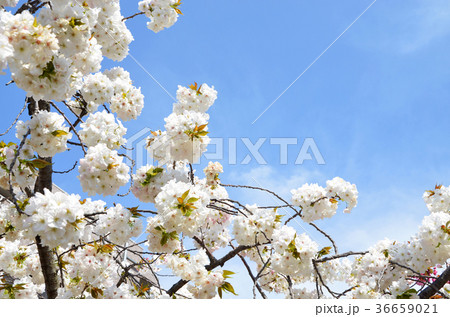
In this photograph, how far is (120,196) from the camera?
11.8 feet

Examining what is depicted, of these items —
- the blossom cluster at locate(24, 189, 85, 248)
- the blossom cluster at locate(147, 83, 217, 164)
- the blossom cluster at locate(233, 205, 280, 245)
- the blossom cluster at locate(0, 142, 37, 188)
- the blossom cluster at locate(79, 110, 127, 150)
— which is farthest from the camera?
the blossom cluster at locate(233, 205, 280, 245)

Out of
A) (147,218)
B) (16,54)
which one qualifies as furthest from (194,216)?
(16,54)

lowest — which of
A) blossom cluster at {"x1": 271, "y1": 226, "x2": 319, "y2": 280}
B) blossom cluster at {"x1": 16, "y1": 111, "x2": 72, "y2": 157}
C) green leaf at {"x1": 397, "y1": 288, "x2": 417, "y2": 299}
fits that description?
green leaf at {"x1": 397, "y1": 288, "x2": 417, "y2": 299}

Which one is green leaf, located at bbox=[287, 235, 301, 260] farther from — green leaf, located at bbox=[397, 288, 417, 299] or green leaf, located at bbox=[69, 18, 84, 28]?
green leaf, located at bbox=[69, 18, 84, 28]

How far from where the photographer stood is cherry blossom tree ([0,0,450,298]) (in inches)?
93.3

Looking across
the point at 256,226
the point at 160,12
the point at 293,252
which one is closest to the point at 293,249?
the point at 293,252

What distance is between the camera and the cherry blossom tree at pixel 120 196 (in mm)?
2369

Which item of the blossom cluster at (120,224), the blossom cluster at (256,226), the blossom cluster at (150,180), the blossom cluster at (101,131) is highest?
the blossom cluster at (101,131)

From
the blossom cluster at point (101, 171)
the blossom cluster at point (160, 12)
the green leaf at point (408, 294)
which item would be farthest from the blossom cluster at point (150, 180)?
the blossom cluster at point (160, 12)

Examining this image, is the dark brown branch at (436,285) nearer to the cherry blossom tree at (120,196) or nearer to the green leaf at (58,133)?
the cherry blossom tree at (120,196)

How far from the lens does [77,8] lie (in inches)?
103

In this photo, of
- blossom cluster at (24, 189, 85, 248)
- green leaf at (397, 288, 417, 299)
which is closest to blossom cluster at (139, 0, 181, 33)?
blossom cluster at (24, 189, 85, 248)

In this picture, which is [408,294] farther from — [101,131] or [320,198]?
[101,131]
